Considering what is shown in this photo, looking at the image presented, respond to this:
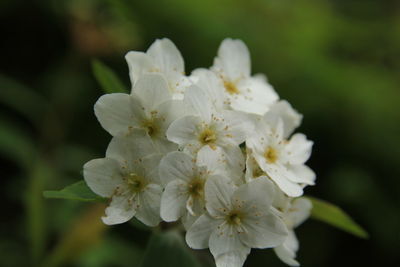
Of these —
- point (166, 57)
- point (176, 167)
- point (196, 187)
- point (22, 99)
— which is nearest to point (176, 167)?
point (176, 167)

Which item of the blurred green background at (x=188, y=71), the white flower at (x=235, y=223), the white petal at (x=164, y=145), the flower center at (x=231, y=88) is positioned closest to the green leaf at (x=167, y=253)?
the white flower at (x=235, y=223)

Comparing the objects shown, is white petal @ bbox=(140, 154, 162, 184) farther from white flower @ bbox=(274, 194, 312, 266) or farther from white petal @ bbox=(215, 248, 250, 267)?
white flower @ bbox=(274, 194, 312, 266)

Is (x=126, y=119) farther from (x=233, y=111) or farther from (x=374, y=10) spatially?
(x=374, y=10)

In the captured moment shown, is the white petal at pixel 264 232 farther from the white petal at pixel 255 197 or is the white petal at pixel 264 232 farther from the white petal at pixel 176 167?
the white petal at pixel 176 167

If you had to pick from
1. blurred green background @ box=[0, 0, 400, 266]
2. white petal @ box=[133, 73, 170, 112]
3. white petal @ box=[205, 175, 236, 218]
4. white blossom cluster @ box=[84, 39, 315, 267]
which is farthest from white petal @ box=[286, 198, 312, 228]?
blurred green background @ box=[0, 0, 400, 266]

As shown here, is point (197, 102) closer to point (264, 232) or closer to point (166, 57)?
point (166, 57)

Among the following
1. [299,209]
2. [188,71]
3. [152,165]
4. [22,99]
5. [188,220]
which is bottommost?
[22,99]

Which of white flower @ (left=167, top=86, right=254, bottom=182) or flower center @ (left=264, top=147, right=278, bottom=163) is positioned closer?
white flower @ (left=167, top=86, right=254, bottom=182)
